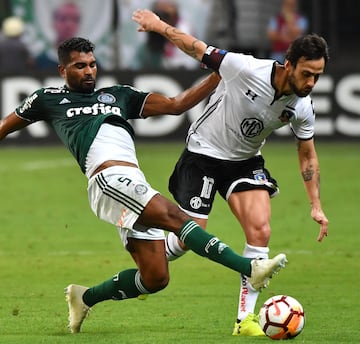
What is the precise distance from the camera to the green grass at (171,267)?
8.74 metres

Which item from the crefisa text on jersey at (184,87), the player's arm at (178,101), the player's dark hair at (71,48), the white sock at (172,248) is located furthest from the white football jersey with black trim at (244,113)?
the crefisa text on jersey at (184,87)

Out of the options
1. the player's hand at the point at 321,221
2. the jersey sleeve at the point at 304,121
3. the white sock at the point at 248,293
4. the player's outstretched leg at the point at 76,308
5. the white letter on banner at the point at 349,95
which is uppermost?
the jersey sleeve at the point at 304,121

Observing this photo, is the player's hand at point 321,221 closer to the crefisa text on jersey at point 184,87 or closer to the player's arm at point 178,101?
the player's arm at point 178,101

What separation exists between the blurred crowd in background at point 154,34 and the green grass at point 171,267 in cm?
416

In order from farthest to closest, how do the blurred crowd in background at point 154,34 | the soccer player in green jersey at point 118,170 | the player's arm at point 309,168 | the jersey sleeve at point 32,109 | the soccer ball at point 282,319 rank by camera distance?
the blurred crowd in background at point 154,34
the player's arm at point 309,168
the jersey sleeve at point 32,109
the soccer ball at point 282,319
the soccer player in green jersey at point 118,170

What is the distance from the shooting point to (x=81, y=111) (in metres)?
8.54

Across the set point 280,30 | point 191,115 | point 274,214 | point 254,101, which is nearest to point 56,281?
point 254,101

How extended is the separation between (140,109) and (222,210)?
7.73 meters

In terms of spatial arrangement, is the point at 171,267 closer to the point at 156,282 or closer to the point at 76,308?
the point at 76,308

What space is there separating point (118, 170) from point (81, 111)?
65 centimetres

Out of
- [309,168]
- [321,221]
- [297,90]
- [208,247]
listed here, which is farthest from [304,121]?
[208,247]

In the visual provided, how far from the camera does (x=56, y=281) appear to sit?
36.8 feet

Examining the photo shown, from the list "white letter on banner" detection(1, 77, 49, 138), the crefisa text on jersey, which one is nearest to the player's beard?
the crefisa text on jersey

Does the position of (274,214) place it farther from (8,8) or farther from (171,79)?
(8,8)
